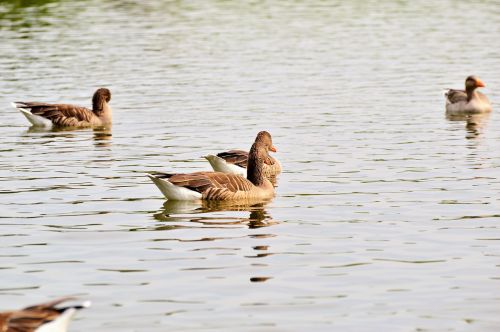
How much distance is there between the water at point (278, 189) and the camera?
46.9 feet

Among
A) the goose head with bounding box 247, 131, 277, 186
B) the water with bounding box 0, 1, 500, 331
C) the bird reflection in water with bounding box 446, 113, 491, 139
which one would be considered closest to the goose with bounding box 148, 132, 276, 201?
the goose head with bounding box 247, 131, 277, 186

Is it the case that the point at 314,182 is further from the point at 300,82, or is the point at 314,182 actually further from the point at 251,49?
the point at 251,49

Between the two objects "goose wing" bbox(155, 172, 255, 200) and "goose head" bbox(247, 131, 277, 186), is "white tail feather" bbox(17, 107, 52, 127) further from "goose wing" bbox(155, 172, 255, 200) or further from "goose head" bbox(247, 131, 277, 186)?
"goose wing" bbox(155, 172, 255, 200)

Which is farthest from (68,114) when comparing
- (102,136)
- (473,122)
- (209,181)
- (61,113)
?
(209,181)

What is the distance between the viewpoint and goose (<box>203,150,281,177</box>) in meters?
24.0

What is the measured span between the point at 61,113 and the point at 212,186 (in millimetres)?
12707

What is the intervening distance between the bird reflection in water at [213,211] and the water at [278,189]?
0.19 ft

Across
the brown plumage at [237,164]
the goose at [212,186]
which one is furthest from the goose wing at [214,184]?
the brown plumage at [237,164]

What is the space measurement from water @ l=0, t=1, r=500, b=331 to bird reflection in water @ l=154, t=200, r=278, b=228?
57mm

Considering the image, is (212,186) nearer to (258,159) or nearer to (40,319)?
(258,159)

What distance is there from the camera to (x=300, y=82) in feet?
133

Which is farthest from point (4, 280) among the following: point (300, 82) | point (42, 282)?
point (300, 82)

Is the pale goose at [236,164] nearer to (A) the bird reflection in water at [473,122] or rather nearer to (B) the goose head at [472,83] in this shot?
(A) the bird reflection in water at [473,122]

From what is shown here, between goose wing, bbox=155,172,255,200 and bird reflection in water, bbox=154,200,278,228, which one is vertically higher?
goose wing, bbox=155,172,255,200
